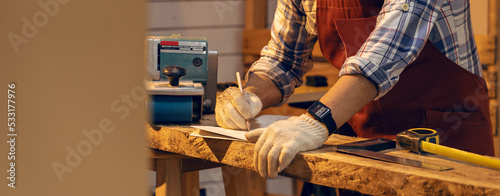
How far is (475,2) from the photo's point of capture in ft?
10.6

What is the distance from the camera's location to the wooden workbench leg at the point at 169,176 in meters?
1.77

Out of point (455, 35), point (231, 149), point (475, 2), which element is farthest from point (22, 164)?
point (475, 2)

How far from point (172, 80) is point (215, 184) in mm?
2533

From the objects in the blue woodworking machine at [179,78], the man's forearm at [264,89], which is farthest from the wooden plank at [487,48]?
the blue woodworking machine at [179,78]

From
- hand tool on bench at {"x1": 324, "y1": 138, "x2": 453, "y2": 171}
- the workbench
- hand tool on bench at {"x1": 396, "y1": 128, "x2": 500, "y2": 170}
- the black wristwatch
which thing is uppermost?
the black wristwatch

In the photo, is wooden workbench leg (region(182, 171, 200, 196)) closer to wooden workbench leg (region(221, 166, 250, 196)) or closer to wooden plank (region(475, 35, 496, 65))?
wooden workbench leg (region(221, 166, 250, 196))

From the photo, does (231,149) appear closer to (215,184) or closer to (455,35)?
(455,35)

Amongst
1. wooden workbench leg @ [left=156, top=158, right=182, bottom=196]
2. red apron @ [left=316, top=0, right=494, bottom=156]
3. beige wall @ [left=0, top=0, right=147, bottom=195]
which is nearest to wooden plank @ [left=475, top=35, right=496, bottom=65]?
red apron @ [left=316, top=0, right=494, bottom=156]

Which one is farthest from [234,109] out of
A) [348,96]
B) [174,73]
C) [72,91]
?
[72,91]

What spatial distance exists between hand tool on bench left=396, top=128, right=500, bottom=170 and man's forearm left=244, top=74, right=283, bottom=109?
63 cm

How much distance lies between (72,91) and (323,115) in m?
1.17

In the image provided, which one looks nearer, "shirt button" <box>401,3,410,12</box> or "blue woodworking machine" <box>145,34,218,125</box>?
"shirt button" <box>401,3,410,12</box>

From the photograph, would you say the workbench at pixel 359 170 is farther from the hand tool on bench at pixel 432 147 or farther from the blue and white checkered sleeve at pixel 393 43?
the blue and white checkered sleeve at pixel 393 43

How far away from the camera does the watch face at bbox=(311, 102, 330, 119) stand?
1.44 metres
